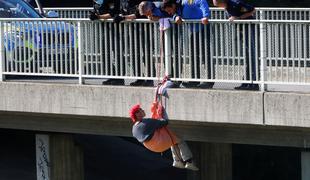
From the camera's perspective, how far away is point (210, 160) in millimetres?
19266

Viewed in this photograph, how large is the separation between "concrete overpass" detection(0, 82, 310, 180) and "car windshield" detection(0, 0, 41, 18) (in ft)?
7.59

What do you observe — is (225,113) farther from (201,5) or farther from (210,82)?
(201,5)

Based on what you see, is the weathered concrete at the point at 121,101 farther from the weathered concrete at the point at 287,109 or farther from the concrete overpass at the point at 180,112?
the weathered concrete at the point at 287,109

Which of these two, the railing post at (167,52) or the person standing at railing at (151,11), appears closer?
the person standing at railing at (151,11)

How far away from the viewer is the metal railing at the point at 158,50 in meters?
12.6

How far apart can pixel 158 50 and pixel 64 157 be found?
450cm

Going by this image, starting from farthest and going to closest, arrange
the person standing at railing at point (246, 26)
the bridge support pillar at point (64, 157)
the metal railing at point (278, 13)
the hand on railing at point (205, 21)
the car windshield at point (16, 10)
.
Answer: the car windshield at point (16, 10), the bridge support pillar at point (64, 157), the metal railing at point (278, 13), the hand on railing at point (205, 21), the person standing at railing at point (246, 26)

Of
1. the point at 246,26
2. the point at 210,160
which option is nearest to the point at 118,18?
the point at 246,26

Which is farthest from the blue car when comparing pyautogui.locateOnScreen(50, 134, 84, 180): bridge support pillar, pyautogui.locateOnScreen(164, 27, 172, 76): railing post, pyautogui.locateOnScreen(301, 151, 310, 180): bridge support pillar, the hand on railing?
pyautogui.locateOnScreen(301, 151, 310, 180): bridge support pillar

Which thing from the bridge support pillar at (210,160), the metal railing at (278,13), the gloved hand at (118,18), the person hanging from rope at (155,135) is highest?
the metal railing at (278,13)

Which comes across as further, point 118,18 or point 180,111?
point 118,18

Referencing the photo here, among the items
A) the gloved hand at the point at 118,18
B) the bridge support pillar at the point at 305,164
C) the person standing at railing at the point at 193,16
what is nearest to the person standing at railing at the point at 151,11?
the person standing at railing at the point at 193,16

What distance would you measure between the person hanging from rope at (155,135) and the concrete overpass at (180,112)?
Answer: 584mm

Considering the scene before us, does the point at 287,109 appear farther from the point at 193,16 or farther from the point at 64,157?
the point at 64,157
